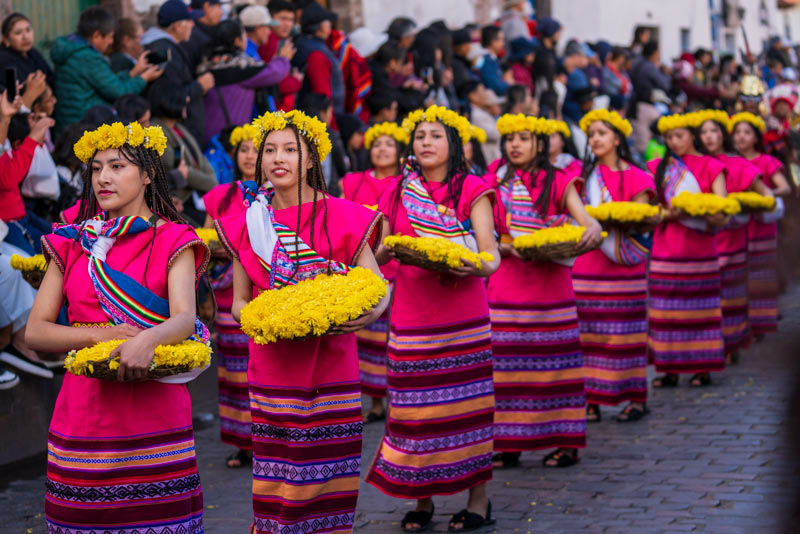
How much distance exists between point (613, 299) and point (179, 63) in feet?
14.2

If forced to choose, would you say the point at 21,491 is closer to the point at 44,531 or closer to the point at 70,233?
the point at 44,531

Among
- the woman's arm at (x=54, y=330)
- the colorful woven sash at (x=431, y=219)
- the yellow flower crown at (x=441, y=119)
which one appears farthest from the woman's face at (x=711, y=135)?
the woman's arm at (x=54, y=330)

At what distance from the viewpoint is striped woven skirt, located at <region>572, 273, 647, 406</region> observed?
28.0ft

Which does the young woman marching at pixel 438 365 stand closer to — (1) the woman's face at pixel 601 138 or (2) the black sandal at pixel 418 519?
(2) the black sandal at pixel 418 519

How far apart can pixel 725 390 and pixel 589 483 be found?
3.30m

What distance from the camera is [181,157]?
907 centimetres

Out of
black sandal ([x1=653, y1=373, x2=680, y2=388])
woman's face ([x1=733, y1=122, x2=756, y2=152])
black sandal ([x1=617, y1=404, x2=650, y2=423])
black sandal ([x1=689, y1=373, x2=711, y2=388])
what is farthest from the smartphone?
woman's face ([x1=733, y1=122, x2=756, y2=152])

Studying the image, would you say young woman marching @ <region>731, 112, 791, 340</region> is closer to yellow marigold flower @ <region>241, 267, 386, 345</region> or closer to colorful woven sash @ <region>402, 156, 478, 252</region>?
colorful woven sash @ <region>402, 156, 478, 252</region>

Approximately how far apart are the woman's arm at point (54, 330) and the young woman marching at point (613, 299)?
4.90 m

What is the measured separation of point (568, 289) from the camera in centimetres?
748

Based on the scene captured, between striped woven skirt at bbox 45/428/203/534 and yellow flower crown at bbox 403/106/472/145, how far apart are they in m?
2.76

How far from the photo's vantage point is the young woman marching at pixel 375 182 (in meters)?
8.80

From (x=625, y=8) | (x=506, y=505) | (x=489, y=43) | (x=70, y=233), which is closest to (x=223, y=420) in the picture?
(x=506, y=505)

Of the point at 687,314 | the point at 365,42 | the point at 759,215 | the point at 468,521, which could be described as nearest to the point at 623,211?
the point at 687,314
